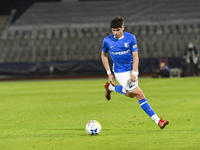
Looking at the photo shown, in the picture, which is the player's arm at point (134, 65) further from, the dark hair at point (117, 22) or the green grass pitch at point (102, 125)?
the green grass pitch at point (102, 125)

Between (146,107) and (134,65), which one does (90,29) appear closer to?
(134,65)

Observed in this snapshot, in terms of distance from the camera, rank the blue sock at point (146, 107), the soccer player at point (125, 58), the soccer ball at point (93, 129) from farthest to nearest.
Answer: the soccer player at point (125, 58) → the blue sock at point (146, 107) → the soccer ball at point (93, 129)

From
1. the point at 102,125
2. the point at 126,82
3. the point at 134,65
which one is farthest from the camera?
the point at 102,125

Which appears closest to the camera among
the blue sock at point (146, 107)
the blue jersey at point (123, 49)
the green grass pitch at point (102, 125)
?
the green grass pitch at point (102, 125)

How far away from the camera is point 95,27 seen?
31.4 metres

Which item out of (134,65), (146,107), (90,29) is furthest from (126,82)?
(90,29)

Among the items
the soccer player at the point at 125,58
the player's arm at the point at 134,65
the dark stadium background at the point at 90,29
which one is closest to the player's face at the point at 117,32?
the soccer player at the point at 125,58

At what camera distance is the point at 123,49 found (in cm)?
685

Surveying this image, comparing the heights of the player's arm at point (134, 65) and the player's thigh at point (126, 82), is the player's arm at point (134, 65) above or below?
above

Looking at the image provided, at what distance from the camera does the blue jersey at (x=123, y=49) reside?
677cm

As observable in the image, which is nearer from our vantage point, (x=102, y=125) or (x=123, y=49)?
(x=123, y=49)

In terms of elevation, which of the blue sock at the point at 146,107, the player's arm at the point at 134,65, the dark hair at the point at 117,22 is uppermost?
the dark hair at the point at 117,22

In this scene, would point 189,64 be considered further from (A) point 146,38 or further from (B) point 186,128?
(B) point 186,128

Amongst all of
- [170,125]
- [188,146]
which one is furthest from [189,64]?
[188,146]
